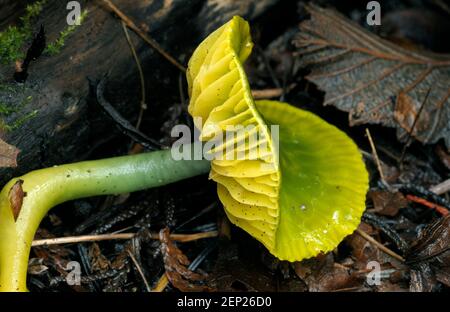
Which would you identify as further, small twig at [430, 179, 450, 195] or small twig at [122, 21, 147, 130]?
small twig at [430, 179, 450, 195]

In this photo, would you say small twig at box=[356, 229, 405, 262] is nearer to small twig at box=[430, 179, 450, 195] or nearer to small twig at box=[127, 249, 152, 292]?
small twig at box=[430, 179, 450, 195]

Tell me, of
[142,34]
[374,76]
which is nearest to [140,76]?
[142,34]

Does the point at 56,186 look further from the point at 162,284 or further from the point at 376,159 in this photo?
the point at 376,159

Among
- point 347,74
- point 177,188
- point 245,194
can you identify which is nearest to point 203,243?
point 177,188

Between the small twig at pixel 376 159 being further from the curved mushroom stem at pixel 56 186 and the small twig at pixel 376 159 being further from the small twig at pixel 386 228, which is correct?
the curved mushroom stem at pixel 56 186

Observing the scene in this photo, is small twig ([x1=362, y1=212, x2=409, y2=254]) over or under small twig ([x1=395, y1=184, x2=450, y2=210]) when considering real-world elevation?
under

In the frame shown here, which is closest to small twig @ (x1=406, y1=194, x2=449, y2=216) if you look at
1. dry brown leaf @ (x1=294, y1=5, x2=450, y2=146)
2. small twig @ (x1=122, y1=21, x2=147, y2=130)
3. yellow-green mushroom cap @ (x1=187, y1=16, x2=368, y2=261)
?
dry brown leaf @ (x1=294, y1=5, x2=450, y2=146)

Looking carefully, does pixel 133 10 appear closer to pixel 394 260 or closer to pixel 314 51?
pixel 314 51
